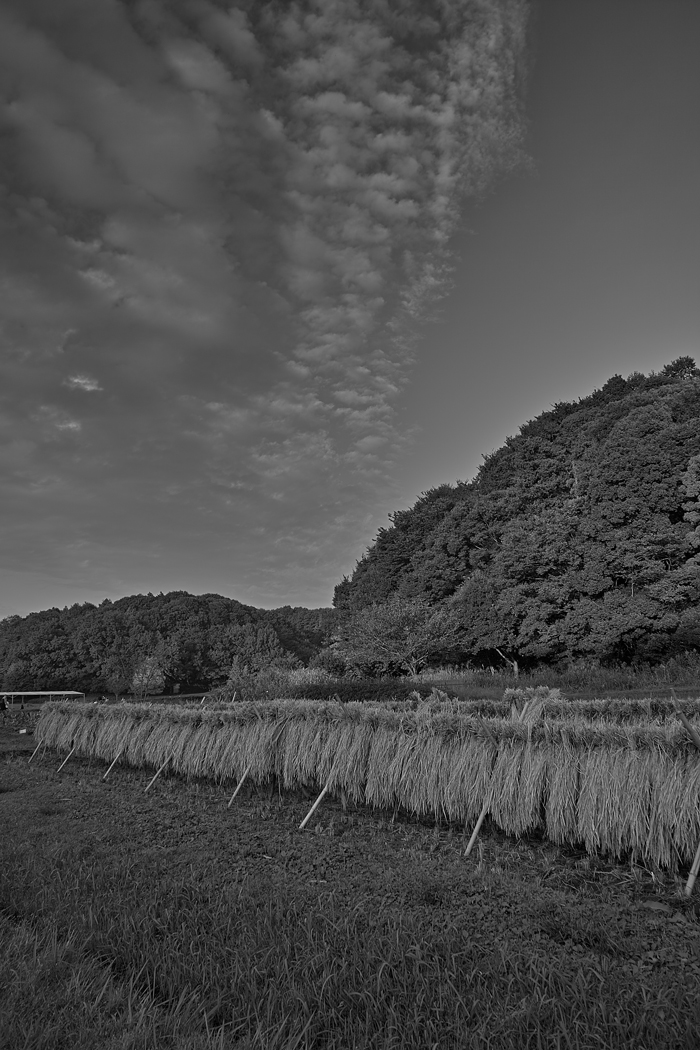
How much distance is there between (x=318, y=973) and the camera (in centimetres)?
312

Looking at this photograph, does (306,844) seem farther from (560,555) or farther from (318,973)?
(560,555)

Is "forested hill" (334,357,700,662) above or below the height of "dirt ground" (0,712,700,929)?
above

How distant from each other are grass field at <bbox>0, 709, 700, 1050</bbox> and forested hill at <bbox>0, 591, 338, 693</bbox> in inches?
2004

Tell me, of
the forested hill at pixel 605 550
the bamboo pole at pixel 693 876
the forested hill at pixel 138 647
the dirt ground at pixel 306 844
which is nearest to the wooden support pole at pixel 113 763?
the dirt ground at pixel 306 844

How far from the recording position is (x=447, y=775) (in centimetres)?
727

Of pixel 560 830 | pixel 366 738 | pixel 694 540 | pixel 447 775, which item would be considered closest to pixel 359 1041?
pixel 560 830

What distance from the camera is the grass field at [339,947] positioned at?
8.62 feet

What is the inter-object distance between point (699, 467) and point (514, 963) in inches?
1075

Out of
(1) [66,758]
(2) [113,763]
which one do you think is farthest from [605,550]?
(1) [66,758]

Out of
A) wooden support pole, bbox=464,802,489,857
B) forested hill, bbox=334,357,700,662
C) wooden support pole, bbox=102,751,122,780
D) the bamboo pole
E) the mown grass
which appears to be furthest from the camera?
forested hill, bbox=334,357,700,662

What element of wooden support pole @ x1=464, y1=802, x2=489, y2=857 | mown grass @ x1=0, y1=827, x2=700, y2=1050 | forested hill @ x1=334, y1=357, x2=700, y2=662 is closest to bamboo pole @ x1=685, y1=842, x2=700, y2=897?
mown grass @ x1=0, y1=827, x2=700, y2=1050

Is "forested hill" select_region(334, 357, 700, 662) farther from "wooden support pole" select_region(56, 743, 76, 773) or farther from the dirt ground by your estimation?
"wooden support pole" select_region(56, 743, 76, 773)

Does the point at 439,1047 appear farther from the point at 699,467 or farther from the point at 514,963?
the point at 699,467

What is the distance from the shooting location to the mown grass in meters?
2.59
